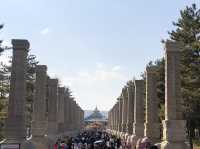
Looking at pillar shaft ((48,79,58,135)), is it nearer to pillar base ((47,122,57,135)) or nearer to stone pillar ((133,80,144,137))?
pillar base ((47,122,57,135))

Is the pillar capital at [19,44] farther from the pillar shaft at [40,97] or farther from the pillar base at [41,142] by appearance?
the pillar base at [41,142]

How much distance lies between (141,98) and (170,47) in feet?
50.6

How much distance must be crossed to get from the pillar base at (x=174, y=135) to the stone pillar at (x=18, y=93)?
7.36 metres

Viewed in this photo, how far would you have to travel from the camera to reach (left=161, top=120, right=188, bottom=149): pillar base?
24141mm

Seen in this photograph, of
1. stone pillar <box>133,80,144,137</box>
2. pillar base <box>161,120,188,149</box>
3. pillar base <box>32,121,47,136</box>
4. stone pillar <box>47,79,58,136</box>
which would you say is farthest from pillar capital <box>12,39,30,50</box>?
stone pillar <box>133,80,144,137</box>

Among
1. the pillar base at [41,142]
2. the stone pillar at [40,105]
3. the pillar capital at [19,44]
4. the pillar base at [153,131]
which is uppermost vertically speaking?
the pillar capital at [19,44]

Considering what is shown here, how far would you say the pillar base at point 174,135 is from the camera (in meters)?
24.1

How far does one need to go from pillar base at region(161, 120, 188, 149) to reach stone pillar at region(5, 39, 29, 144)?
7364mm

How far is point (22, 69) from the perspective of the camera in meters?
24.0

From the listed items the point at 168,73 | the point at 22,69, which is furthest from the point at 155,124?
the point at 22,69

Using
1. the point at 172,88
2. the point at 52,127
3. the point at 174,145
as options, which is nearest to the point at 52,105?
the point at 52,127

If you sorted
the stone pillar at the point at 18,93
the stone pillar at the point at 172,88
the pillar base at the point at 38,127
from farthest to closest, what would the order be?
the pillar base at the point at 38,127, the stone pillar at the point at 172,88, the stone pillar at the point at 18,93

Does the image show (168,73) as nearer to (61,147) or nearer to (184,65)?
(61,147)

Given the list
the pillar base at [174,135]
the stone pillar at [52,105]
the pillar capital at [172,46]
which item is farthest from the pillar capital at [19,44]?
the stone pillar at [52,105]
